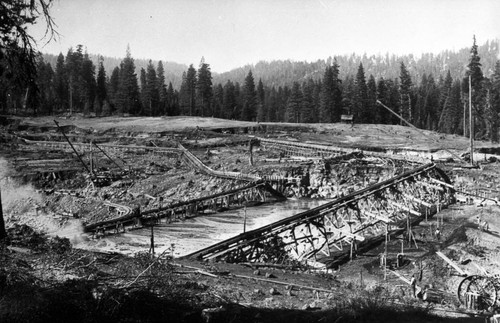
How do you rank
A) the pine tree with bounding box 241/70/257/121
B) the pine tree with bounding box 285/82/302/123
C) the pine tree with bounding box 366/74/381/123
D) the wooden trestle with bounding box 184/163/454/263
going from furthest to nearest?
the pine tree with bounding box 241/70/257/121 < the pine tree with bounding box 285/82/302/123 < the pine tree with bounding box 366/74/381/123 < the wooden trestle with bounding box 184/163/454/263

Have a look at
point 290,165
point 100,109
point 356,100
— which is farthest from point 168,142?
point 356,100

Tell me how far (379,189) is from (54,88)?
83167mm


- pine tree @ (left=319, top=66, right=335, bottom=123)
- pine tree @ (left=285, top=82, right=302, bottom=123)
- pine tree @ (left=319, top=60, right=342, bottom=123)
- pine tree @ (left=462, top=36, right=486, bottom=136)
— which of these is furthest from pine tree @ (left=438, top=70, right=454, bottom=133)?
pine tree @ (left=285, top=82, right=302, bottom=123)

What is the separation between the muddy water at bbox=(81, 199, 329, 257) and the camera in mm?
20906

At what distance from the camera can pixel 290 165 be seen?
1480 inches

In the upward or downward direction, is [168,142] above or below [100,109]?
below

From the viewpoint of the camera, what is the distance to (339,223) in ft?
77.1

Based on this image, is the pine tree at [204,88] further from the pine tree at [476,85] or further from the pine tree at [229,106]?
the pine tree at [476,85]

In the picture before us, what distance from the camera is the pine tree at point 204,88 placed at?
9169 cm

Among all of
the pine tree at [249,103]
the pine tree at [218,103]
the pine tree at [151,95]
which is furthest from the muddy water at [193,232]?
the pine tree at [218,103]

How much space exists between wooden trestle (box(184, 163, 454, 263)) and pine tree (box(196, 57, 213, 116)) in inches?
2637

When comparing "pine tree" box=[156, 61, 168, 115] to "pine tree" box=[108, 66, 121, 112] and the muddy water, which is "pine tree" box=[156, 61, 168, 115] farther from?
the muddy water

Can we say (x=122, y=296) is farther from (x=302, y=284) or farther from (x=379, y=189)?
(x=379, y=189)

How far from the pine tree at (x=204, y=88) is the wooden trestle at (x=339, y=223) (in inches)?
2637
